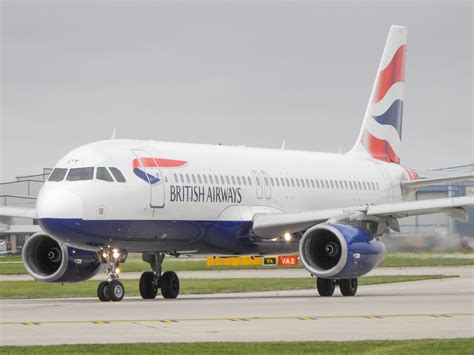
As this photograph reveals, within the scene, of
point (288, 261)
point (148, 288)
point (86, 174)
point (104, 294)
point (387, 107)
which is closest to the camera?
point (104, 294)

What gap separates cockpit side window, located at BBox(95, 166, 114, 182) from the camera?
30656 millimetres

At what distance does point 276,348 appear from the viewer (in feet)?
58.1

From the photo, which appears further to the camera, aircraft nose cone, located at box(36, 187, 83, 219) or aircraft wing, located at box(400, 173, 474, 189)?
aircraft wing, located at box(400, 173, 474, 189)

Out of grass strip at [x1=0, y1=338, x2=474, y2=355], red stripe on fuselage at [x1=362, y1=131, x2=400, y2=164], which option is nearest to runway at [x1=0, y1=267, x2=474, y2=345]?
grass strip at [x1=0, y1=338, x2=474, y2=355]

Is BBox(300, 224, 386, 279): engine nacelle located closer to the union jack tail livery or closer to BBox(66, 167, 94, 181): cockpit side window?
BBox(66, 167, 94, 181): cockpit side window

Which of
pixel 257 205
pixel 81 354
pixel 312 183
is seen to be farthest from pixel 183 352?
pixel 312 183

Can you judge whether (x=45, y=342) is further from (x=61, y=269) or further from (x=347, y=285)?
(x=347, y=285)

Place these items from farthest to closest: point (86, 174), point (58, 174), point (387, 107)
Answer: point (387, 107) → point (58, 174) → point (86, 174)

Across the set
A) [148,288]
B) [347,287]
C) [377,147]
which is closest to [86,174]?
[148,288]

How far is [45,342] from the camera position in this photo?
1884 cm

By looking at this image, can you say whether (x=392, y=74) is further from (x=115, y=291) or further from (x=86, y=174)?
(x=115, y=291)

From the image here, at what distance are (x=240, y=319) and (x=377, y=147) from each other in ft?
76.1

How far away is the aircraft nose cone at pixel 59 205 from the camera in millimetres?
29469

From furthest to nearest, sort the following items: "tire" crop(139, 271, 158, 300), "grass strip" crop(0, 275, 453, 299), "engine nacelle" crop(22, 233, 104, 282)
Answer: "grass strip" crop(0, 275, 453, 299) < "tire" crop(139, 271, 158, 300) < "engine nacelle" crop(22, 233, 104, 282)
